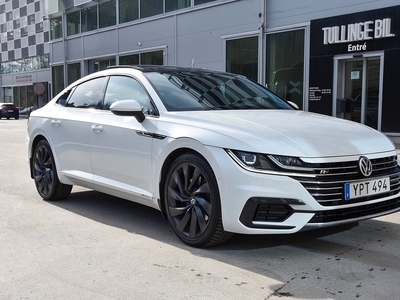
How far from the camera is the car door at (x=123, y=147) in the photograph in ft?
14.0

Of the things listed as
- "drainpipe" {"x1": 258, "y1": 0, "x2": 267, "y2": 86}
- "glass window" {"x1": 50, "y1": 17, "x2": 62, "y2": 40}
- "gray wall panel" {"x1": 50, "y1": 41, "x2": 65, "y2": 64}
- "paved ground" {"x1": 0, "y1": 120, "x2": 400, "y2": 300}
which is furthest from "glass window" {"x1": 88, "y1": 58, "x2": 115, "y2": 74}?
"paved ground" {"x1": 0, "y1": 120, "x2": 400, "y2": 300}

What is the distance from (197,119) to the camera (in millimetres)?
3943

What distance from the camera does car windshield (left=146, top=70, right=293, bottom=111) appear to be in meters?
4.37

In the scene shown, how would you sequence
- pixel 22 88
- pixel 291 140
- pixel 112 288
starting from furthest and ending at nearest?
pixel 22 88 → pixel 291 140 → pixel 112 288

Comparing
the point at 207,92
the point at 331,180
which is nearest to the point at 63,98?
the point at 207,92

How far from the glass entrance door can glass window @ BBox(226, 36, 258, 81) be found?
12.6ft

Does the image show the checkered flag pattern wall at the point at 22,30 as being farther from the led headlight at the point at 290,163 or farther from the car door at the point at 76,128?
the led headlight at the point at 290,163

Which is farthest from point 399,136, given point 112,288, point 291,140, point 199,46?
point 112,288

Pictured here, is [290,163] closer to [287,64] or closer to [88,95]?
[88,95]

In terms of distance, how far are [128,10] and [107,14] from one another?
2.27 m

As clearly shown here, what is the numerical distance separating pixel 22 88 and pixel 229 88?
127ft

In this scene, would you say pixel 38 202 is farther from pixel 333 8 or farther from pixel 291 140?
pixel 333 8

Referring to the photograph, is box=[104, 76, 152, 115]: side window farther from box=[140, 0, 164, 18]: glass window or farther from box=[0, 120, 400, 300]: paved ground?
box=[140, 0, 164, 18]: glass window

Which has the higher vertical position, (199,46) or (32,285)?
(199,46)
